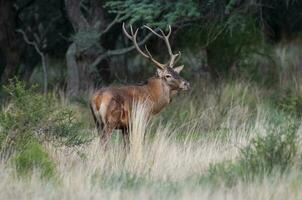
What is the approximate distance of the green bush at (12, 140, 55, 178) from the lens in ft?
32.0

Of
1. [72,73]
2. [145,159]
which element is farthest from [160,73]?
[72,73]

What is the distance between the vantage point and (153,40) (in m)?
19.8

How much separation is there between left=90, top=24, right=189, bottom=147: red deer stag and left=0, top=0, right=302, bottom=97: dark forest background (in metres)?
2.88

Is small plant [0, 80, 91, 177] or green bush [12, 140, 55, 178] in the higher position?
small plant [0, 80, 91, 177]

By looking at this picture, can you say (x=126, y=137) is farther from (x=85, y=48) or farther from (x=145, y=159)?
(x=85, y=48)

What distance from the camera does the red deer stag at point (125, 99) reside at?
38.5 ft

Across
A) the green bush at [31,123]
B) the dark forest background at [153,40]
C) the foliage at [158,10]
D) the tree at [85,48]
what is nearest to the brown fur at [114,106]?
the green bush at [31,123]

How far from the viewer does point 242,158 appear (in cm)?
1013

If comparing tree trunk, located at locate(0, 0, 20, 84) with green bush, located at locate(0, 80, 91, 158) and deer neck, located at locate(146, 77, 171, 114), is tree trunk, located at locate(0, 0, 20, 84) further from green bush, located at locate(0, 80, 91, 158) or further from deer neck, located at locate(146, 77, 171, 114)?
green bush, located at locate(0, 80, 91, 158)

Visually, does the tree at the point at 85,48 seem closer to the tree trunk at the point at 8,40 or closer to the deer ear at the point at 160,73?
the tree trunk at the point at 8,40

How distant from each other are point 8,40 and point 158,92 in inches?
338

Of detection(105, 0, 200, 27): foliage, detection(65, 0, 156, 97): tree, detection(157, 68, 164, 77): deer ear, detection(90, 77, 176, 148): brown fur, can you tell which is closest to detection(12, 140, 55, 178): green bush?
detection(90, 77, 176, 148): brown fur

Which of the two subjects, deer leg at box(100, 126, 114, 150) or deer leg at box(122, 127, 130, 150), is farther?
deer leg at box(122, 127, 130, 150)

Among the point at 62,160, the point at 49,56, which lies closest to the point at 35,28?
the point at 49,56
